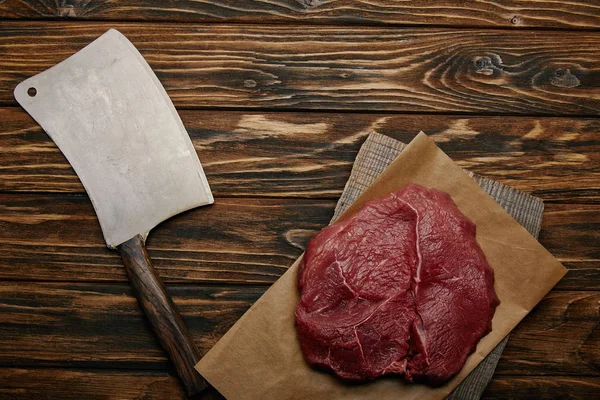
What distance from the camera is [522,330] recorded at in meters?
1.69

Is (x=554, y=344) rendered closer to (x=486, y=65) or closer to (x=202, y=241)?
(x=486, y=65)

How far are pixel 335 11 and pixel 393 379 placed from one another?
1.17 metres

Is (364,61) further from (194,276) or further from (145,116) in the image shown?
Answer: (194,276)

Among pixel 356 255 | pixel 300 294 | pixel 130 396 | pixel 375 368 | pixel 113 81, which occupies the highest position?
pixel 113 81

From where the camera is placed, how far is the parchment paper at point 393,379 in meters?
1.53

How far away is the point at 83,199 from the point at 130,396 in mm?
631

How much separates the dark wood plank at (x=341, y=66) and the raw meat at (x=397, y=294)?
1.43 feet

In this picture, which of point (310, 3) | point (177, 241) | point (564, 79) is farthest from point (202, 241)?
point (564, 79)

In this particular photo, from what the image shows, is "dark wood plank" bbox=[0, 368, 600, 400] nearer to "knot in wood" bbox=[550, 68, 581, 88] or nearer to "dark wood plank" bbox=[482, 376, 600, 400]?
"dark wood plank" bbox=[482, 376, 600, 400]

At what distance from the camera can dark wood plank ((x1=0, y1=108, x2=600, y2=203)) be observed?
1758 millimetres

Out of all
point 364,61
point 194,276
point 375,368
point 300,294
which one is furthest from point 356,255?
point 364,61

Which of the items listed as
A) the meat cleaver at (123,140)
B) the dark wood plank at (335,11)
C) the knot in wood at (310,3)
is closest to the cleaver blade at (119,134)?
the meat cleaver at (123,140)

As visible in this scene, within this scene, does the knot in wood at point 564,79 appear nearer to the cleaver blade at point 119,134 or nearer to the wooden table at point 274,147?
the wooden table at point 274,147

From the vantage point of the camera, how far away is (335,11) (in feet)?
5.97
